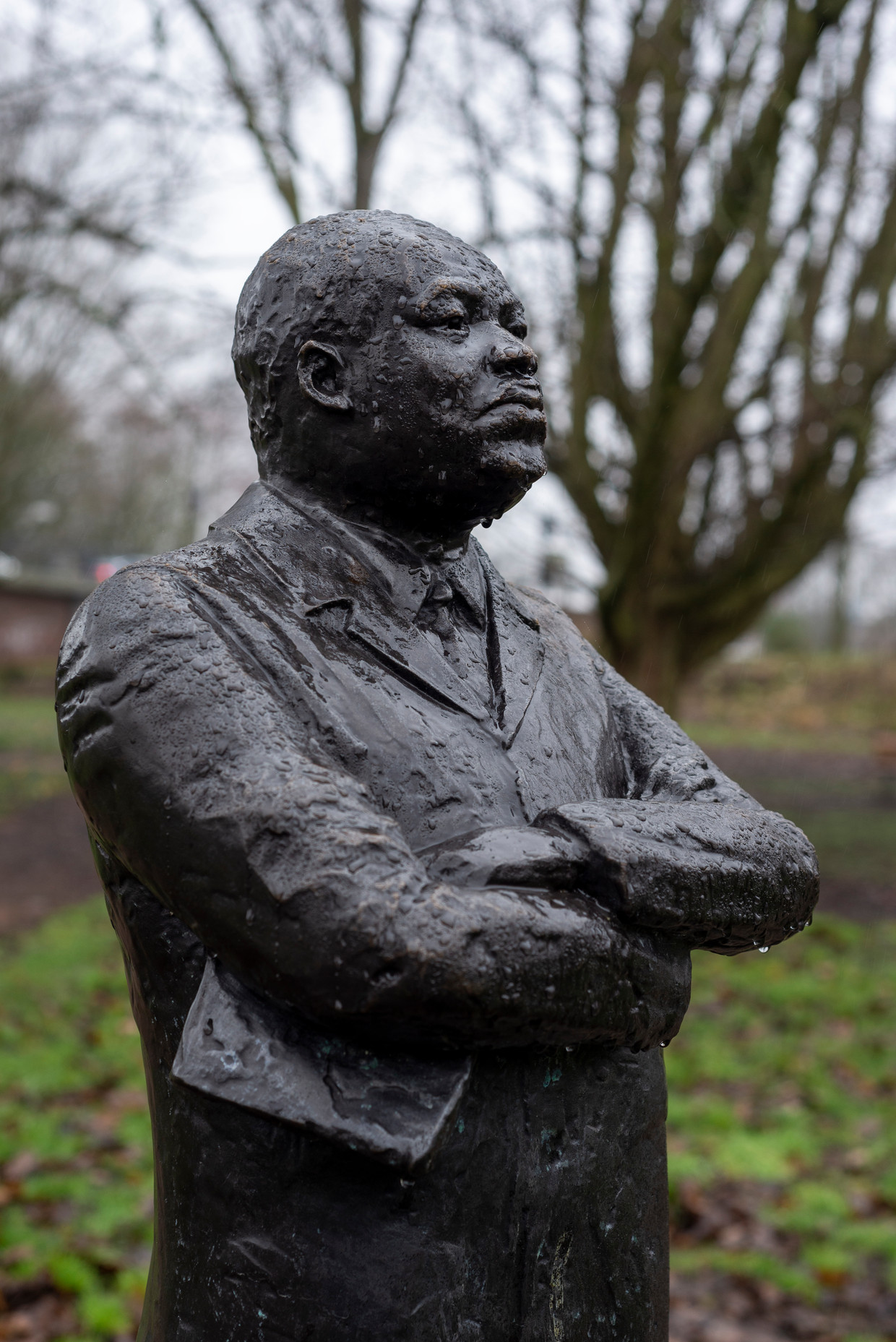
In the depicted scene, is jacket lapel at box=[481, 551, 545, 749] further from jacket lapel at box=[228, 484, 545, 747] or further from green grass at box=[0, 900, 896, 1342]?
green grass at box=[0, 900, 896, 1342]

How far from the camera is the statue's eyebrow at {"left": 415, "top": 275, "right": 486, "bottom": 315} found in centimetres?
199

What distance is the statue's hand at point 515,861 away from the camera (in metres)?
1.73

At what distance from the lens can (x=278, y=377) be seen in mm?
2076

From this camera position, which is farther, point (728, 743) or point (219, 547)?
point (728, 743)

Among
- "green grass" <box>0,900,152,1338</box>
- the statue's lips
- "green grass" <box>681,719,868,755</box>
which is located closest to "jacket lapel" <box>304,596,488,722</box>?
the statue's lips

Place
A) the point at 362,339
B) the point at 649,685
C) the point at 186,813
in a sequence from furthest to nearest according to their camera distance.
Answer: the point at 649,685, the point at 362,339, the point at 186,813

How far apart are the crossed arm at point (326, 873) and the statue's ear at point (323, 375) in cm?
40

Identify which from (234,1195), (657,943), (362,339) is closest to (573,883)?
(657,943)

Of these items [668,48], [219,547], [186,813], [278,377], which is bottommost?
[186,813]

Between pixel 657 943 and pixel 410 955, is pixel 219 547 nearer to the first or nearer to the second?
pixel 410 955

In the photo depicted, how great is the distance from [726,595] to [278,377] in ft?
21.9

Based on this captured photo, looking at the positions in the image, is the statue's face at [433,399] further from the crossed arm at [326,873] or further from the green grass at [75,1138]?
the green grass at [75,1138]

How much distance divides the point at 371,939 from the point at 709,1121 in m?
4.70

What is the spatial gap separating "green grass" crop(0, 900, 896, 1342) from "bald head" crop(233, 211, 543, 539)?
340cm
